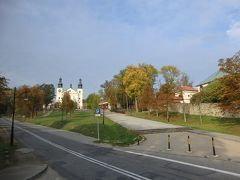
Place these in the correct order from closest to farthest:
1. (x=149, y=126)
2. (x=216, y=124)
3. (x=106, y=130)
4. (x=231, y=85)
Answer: (x=231, y=85) → (x=106, y=130) → (x=149, y=126) → (x=216, y=124)

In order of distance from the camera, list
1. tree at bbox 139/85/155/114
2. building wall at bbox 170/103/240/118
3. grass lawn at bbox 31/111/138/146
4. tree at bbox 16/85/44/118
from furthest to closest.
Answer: tree at bbox 16/85/44/118
tree at bbox 139/85/155/114
building wall at bbox 170/103/240/118
grass lawn at bbox 31/111/138/146

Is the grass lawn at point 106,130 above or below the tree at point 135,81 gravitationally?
below

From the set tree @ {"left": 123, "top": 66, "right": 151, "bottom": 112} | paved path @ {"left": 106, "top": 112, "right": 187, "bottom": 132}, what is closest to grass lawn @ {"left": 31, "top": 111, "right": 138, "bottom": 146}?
paved path @ {"left": 106, "top": 112, "right": 187, "bottom": 132}

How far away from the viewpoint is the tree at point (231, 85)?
3216 centimetres

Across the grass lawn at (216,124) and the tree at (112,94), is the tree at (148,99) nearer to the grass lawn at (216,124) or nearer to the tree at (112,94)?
the grass lawn at (216,124)

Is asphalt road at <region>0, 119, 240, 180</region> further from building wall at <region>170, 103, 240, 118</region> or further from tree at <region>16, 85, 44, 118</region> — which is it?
tree at <region>16, 85, 44, 118</region>

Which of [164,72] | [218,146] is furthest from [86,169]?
[164,72]

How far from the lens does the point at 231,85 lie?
32.9 m

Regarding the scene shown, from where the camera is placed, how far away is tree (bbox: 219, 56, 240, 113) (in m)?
32.2

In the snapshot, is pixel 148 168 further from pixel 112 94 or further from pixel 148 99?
pixel 112 94

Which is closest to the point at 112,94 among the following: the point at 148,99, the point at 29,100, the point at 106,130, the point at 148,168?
the point at 29,100

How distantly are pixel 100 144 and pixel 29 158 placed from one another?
8702 millimetres

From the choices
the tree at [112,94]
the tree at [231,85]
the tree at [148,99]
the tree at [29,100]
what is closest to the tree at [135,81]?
the tree at [112,94]

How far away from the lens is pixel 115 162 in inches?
671
